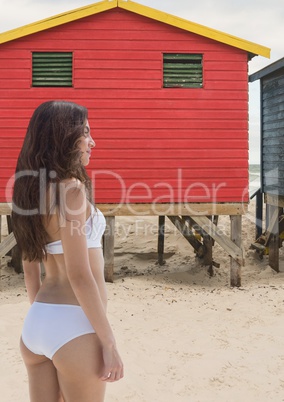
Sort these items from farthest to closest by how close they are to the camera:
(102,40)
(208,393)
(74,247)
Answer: (102,40) → (208,393) → (74,247)

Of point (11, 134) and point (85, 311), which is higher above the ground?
point (11, 134)

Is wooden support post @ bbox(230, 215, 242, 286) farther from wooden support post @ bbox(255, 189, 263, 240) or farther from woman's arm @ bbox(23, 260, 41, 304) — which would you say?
woman's arm @ bbox(23, 260, 41, 304)

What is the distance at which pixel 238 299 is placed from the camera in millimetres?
9914

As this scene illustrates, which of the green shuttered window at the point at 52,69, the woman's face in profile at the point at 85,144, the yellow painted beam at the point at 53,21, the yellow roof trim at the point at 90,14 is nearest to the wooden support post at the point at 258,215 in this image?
the yellow roof trim at the point at 90,14

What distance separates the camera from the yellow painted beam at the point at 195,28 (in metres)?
10.3

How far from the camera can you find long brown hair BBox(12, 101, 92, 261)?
7.50 ft

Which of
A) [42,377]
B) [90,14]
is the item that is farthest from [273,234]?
[42,377]

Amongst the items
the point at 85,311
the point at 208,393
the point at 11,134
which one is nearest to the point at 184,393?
the point at 208,393

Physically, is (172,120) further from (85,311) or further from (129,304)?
(85,311)

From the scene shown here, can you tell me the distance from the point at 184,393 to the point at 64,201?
3975mm

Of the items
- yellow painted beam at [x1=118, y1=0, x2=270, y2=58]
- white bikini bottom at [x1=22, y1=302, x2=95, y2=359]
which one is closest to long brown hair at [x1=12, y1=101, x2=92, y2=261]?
white bikini bottom at [x1=22, y1=302, x2=95, y2=359]

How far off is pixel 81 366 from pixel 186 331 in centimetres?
598

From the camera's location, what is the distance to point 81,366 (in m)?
2.17

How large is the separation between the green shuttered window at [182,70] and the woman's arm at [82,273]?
341 inches
